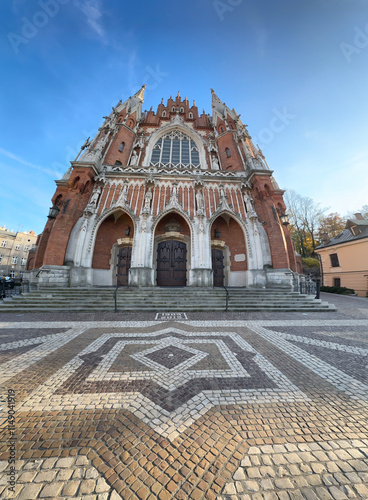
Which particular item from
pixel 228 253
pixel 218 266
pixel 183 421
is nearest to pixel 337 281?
pixel 228 253

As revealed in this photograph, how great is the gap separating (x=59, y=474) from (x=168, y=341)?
3.13 m

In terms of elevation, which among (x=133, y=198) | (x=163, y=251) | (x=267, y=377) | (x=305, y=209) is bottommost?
(x=267, y=377)

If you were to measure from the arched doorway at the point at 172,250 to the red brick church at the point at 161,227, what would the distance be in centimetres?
7

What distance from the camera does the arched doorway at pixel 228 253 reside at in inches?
510

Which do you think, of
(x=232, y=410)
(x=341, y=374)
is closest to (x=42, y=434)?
(x=232, y=410)

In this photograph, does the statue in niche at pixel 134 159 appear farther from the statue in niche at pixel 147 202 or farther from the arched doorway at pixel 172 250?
the arched doorway at pixel 172 250

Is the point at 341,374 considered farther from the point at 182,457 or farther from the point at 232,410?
the point at 182,457

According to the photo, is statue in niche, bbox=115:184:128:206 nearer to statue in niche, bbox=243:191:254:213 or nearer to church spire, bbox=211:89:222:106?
statue in niche, bbox=243:191:254:213

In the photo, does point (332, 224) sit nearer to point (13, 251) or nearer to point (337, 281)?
point (337, 281)

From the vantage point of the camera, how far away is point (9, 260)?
4147 cm

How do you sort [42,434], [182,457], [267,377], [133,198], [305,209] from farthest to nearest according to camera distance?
[305,209]
[133,198]
[267,377]
[42,434]
[182,457]

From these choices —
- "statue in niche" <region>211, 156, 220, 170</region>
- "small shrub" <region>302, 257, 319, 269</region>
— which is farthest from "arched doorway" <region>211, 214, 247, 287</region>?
"small shrub" <region>302, 257, 319, 269</region>

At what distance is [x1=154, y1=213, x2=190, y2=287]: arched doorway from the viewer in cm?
1305

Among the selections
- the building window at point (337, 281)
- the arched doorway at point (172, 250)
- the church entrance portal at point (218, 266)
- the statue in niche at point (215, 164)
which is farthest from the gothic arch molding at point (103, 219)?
the building window at point (337, 281)
